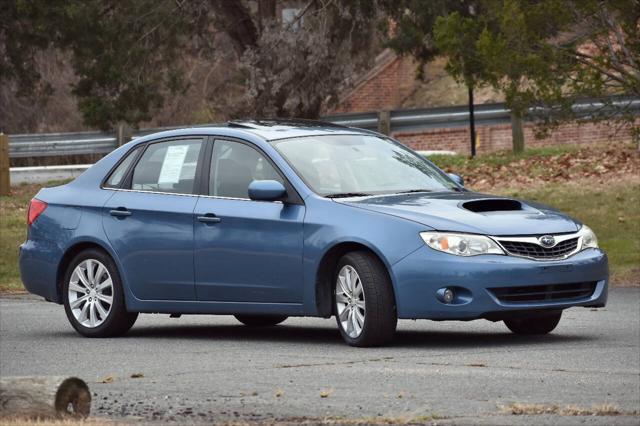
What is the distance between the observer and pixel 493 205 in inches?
451

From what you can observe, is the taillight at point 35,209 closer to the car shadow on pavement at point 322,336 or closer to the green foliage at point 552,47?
the car shadow on pavement at point 322,336

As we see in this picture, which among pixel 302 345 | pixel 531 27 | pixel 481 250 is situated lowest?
pixel 302 345

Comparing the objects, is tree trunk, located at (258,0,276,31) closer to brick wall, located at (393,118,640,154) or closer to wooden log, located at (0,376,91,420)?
brick wall, located at (393,118,640,154)

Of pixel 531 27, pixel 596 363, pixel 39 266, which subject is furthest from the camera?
pixel 531 27

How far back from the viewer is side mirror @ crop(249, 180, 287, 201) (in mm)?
11469

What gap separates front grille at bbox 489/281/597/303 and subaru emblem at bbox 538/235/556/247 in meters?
0.28

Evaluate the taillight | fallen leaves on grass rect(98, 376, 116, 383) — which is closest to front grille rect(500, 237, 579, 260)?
fallen leaves on grass rect(98, 376, 116, 383)

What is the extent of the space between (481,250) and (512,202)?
0.80 metres

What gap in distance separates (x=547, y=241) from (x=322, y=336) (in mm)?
2184

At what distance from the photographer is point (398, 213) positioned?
36.2 feet

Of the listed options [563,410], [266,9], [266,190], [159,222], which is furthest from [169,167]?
[266,9]

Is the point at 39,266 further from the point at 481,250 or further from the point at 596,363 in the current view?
the point at 596,363

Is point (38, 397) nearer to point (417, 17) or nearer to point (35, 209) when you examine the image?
point (35, 209)

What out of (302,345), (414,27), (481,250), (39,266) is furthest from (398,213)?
(414,27)
